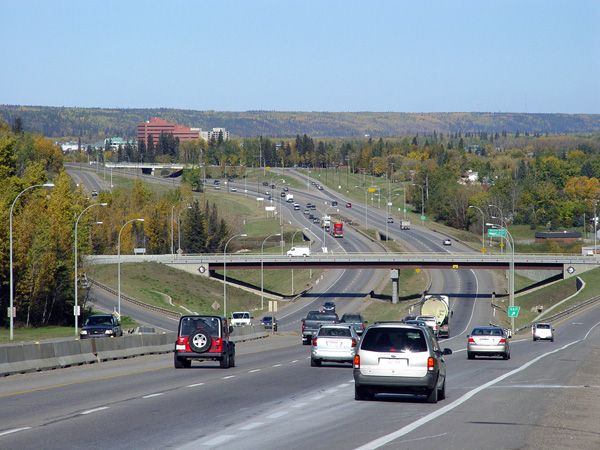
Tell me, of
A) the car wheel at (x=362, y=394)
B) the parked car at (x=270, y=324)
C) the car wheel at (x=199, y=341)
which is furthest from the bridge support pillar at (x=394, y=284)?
the car wheel at (x=362, y=394)

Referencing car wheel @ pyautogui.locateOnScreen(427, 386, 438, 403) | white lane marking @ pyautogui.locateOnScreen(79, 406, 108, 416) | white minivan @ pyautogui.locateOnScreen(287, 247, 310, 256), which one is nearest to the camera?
white lane marking @ pyautogui.locateOnScreen(79, 406, 108, 416)

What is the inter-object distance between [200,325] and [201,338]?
50 centimetres

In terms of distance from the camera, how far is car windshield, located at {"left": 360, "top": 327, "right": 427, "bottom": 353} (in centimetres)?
2353

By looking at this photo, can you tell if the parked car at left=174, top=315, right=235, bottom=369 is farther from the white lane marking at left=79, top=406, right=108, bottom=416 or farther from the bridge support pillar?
the bridge support pillar

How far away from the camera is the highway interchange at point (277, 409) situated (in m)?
17.8

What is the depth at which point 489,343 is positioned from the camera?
46125 mm

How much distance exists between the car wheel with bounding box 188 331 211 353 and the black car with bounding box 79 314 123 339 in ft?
72.0

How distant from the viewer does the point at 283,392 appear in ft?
90.2

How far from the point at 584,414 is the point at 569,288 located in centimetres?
9914

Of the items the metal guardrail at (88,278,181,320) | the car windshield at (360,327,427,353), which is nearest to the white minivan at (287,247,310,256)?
the metal guardrail at (88,278,181,320)

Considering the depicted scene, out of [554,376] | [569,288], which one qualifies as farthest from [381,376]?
[569,288]

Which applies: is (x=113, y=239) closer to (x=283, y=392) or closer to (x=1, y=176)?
(x=1, y=176)

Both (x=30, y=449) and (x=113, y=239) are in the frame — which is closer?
(x=30, y=449)

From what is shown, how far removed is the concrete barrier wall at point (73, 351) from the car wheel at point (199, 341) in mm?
4346
